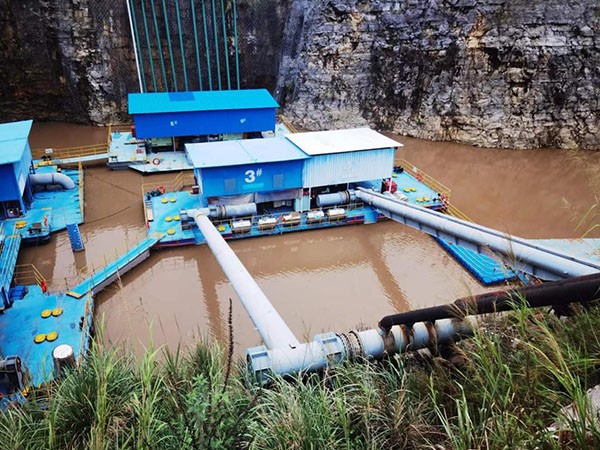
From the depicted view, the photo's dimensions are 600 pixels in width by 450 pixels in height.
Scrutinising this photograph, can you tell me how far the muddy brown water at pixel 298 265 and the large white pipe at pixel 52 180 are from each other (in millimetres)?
1025

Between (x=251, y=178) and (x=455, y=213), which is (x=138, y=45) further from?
(x=455, y=213)

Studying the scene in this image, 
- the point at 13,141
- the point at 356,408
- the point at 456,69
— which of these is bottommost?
the point at 13,141

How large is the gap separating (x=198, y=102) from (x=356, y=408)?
23425 millimetres

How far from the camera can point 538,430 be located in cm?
371

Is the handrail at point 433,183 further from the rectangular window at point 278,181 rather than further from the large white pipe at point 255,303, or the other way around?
the large white pipe at point 255,303

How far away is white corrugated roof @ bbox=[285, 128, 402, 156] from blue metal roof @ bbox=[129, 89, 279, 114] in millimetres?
5074

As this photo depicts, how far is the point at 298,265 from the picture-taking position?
16.8 m

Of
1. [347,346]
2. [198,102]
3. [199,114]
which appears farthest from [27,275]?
[198,102]

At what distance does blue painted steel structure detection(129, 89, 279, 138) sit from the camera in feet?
79.5

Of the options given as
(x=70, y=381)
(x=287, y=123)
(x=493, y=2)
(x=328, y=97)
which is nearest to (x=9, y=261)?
(x=70, y=381)

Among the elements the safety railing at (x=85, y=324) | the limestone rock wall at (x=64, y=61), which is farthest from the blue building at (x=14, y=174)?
the limestone rock wall at (x=64, y=61)

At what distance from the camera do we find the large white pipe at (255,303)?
29.2 ft

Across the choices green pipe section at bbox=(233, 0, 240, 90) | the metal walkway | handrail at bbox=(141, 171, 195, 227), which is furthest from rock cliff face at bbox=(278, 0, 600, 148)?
the metal walkway

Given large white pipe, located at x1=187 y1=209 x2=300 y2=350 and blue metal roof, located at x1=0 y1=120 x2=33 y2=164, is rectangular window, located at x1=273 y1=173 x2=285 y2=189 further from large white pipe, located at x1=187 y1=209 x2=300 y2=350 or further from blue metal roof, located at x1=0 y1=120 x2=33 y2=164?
blue metal roof, located at x1=0 y1=120 x2=33 y2=164
